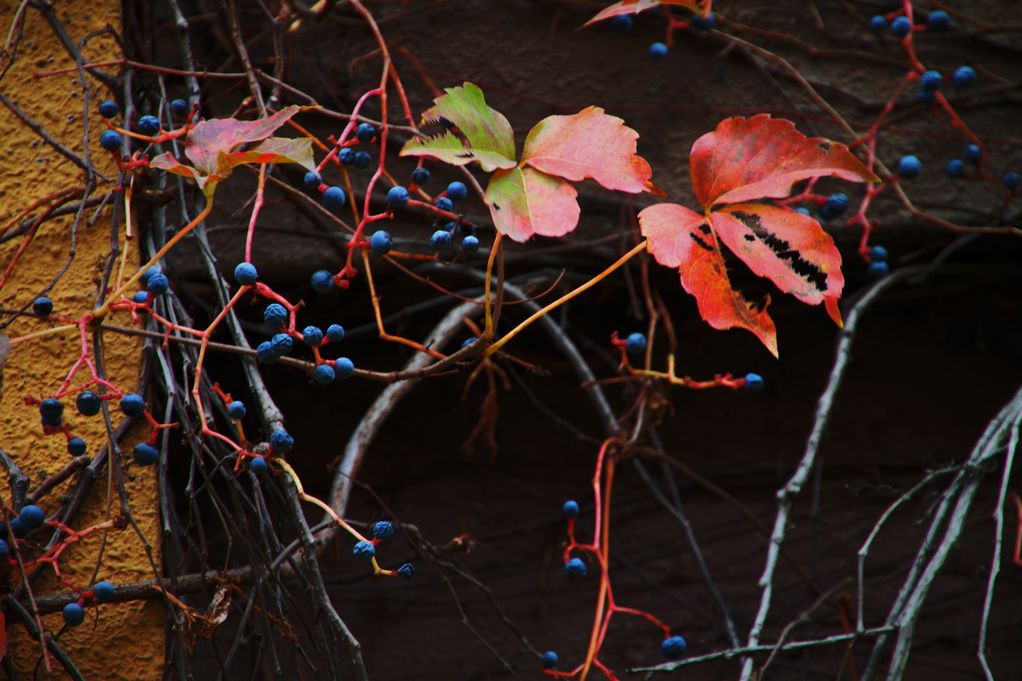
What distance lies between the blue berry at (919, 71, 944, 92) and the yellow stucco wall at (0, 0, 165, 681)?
1078 millimetres

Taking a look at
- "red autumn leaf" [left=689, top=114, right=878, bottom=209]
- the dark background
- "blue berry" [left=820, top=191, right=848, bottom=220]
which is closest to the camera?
"red autumn leaf" [left=689, top=114, right=878, bottom=209]

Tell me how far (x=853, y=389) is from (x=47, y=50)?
1268 mm

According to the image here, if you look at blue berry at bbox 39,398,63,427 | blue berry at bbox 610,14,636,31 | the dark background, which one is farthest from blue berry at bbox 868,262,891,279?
blue berry at bbox 39,398,63,427

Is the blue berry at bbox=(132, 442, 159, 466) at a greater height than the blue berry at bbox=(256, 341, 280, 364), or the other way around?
the blue berry at bbox=(256, 341, 280, 364)

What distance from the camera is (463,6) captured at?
1.37 m

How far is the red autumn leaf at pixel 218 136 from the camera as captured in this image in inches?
31.0

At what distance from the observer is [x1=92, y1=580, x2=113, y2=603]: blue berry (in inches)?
→ 35.1

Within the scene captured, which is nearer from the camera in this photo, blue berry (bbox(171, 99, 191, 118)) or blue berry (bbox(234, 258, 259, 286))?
blue berry (bbox(234, 258, 259, 286))

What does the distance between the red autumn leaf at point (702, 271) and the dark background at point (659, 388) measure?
0.50m

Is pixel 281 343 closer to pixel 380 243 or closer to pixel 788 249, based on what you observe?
pixel 380 243

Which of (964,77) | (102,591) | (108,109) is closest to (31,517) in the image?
(102,591)

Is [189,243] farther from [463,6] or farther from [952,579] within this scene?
[952,579]

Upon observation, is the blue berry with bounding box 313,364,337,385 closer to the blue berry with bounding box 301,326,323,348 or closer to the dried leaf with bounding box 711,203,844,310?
the blue berry with bounding box 301,326,323,348

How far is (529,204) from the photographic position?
2.52ft
